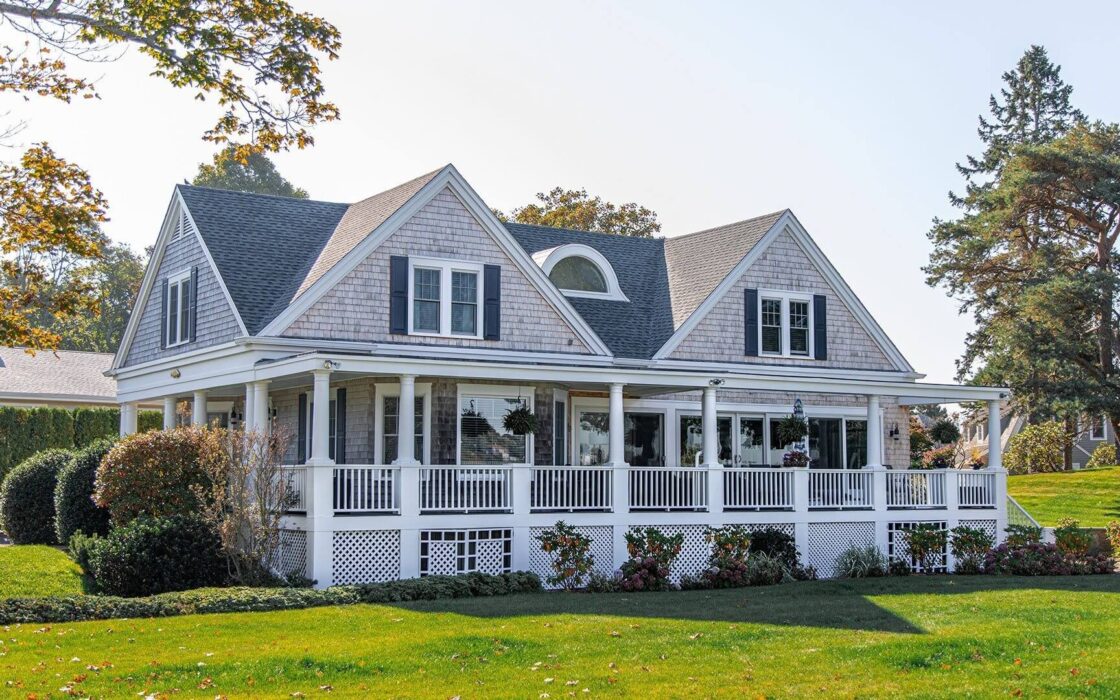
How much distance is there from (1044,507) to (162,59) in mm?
30227

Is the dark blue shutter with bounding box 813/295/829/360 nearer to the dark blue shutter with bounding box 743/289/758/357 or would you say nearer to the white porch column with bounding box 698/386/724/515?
the dark blue shutter with bounding box 743/289/758/357

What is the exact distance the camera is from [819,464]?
93.4 ft

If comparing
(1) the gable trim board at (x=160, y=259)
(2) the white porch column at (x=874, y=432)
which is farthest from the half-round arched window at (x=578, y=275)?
(1) the gable trim board at (x=160, y=259)

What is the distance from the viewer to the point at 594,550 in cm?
2219

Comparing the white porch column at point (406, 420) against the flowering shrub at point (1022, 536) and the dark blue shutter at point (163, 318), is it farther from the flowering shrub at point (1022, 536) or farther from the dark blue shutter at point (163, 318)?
the flowering shrub at point (1022, 536)

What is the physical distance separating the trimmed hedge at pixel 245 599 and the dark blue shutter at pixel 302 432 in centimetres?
641

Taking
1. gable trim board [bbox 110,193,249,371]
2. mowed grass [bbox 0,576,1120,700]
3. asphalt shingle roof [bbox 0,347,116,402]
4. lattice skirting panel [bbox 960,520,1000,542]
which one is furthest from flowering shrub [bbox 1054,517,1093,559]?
asphalt shingle roof [bbox 0,347,116,402]

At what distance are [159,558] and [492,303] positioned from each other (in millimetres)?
8091

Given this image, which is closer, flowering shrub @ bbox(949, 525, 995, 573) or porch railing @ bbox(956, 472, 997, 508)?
flowering shrub @ bbox(949, 525, 995, 573)

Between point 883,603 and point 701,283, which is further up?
point 701,283

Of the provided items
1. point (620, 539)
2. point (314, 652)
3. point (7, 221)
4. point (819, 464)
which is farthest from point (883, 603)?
point (7, 221)

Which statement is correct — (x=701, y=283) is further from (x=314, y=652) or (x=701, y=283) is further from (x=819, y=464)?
(x=314, y=652)

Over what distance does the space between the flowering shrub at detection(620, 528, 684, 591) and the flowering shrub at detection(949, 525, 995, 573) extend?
Result: 237 inches

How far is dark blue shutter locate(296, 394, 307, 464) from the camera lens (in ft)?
82.6
